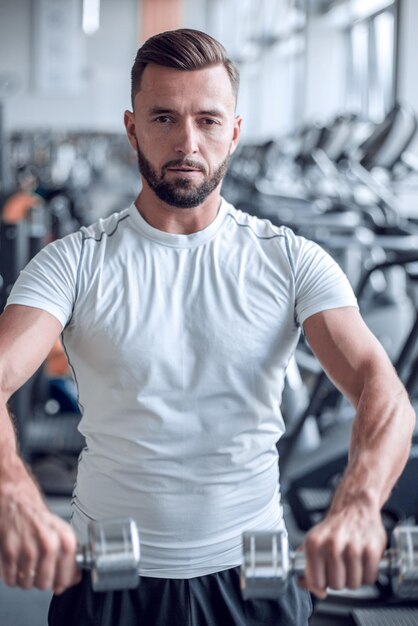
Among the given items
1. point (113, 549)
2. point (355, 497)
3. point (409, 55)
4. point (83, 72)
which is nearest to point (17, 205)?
point (409, 55)

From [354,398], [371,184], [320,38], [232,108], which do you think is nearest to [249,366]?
[354,398]

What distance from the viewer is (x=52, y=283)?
1.46 metres

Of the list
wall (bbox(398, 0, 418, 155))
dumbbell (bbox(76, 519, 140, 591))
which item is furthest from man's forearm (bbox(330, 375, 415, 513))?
wall (bbox(398, 0, 418, 155))

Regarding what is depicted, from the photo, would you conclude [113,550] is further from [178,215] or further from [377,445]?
[178,215]

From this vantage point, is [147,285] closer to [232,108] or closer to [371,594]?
[232,108]

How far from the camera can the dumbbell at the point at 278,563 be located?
3.23ft

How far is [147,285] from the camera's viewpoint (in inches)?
58.6

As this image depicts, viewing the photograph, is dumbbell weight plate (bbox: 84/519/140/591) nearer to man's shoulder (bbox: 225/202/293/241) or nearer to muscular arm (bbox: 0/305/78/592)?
muscular arm (bbox: 0/305/78/592)

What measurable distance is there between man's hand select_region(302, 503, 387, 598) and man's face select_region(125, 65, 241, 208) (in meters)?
0.62

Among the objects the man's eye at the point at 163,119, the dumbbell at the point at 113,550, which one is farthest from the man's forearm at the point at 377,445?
the man's eye at the point at 163,119

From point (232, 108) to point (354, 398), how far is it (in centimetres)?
49

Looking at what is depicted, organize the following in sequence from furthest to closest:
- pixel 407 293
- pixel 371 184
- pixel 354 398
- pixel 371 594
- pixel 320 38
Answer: pixel 320 38
pixel 371 184
pixel 407 293
pixel 371 594
pixel 354 398

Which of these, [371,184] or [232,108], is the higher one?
[232,108]

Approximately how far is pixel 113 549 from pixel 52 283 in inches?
22.7
